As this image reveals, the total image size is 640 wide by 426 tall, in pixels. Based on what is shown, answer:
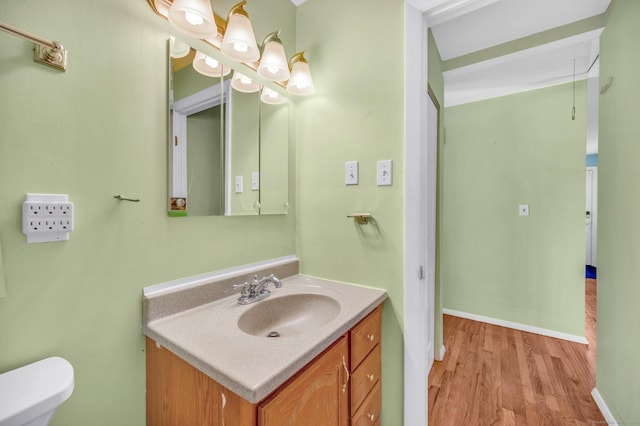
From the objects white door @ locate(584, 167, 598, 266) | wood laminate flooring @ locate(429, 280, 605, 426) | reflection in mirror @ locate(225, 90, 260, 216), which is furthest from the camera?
white door @ locate(584, 167, 598, 266)

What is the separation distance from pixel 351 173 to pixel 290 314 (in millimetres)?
739

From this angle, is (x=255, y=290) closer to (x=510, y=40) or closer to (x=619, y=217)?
(x=619, y=217)

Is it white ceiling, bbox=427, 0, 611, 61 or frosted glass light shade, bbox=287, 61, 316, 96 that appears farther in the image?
white ceiling, bbox=427, 0, 611, 61

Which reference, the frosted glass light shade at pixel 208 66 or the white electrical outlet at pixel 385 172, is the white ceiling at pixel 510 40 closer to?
the white electrical outlet at pixel 385 172

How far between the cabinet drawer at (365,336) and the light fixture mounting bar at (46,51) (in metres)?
1.22

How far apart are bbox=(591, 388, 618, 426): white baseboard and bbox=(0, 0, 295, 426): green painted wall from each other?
2.28 metres

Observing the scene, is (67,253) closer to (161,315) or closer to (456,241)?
(161,315)

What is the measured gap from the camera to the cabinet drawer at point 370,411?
101cm

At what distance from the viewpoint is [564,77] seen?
89.4 inches

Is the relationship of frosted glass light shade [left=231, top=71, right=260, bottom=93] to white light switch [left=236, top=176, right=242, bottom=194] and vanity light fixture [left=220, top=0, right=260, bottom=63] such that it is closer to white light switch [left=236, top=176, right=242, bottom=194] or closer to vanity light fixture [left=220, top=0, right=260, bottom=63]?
vanity light fixture [left=220, top=0, right=260, bottom=63]

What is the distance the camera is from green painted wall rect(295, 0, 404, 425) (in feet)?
4.05

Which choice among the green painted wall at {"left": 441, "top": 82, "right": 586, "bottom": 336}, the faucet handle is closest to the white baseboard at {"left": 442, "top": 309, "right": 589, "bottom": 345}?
the green painted wall at {"left": 441, "top": 82, "right": 586, "bottom": 336}

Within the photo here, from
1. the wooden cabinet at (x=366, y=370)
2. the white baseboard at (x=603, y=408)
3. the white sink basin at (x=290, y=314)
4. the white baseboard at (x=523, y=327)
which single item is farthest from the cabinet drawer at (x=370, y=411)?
the white baseboard at (x=523, y=327)

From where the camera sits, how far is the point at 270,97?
1.38 m
